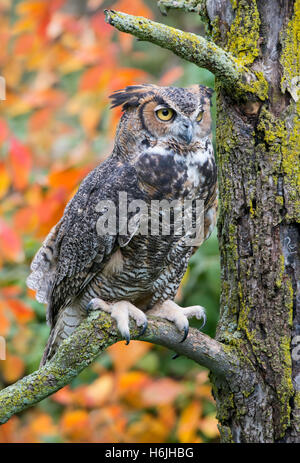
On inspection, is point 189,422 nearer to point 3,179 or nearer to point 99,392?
point 99,392

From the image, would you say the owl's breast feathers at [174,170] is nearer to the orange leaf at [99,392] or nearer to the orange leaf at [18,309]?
the orange leaf at [18,309]

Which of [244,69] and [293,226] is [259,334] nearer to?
[293,226]

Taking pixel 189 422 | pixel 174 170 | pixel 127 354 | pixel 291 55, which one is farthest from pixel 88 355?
pixel 189 422

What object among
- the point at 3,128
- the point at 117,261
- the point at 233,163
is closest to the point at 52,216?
the point at 3,128

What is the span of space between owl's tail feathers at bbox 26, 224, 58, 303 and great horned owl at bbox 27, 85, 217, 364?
3.6 inches

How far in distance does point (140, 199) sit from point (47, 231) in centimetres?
97

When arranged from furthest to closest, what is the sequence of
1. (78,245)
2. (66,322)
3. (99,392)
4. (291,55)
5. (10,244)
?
(99,392) → (10,244) → (66,322) → (78,245) → (291,55)

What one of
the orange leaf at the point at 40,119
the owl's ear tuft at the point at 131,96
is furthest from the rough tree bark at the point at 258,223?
the orange leaf at the point at 40,119

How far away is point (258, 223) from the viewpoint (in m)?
1.74

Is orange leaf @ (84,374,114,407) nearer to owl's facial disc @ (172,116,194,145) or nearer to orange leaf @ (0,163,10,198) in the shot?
orange leaf @ (0,163,10,198)

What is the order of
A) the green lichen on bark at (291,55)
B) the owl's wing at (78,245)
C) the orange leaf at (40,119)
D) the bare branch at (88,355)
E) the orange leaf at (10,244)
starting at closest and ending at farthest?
the bare branch at (88,355)
the green lichen on bark at (291,55)
the owl's wing at (78,245)
the orange leaf at (10,244)
the orange leaf at (40,119)

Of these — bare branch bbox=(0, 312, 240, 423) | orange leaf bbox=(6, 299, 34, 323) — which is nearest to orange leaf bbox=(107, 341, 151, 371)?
orange leaf bbox=(6, 299, 34, 323)

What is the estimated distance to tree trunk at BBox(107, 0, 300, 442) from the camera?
1.69 m

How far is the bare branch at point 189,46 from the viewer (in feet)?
4.63
